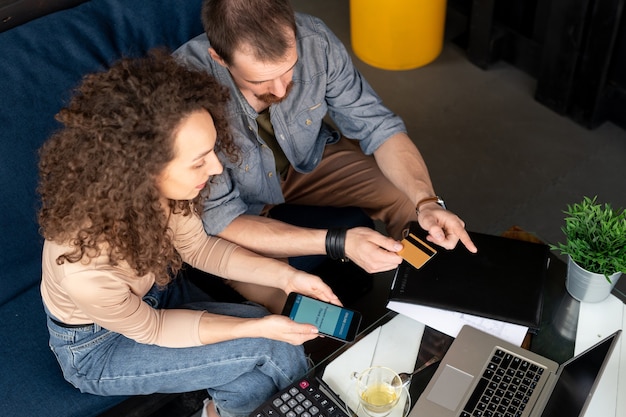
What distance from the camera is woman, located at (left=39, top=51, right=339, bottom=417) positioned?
128cm

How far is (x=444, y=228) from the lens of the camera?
1.60 meters

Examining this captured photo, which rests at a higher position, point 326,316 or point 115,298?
point 115,298

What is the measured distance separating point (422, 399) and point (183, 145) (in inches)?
26.3

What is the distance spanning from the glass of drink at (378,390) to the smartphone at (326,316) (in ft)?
0.30

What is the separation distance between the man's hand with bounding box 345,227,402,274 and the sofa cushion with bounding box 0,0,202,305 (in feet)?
2.42

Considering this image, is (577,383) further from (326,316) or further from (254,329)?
(254,329)

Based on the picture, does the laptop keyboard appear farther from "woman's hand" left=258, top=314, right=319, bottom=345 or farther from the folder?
"woman's hand" left=258, top=314, right=319, bottom=345

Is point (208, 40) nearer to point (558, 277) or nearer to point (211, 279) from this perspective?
point (211, 279)

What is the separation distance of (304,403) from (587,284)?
25.1 inches

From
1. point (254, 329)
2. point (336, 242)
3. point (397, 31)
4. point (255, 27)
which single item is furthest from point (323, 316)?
point (397, 31)

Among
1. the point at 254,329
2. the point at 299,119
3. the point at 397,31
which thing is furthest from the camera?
the point at 397,31

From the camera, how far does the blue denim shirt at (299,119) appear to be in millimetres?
1688

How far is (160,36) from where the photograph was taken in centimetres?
182

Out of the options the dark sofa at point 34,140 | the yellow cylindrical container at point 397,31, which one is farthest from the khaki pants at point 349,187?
the yellow cylindrical container at point 397,31
